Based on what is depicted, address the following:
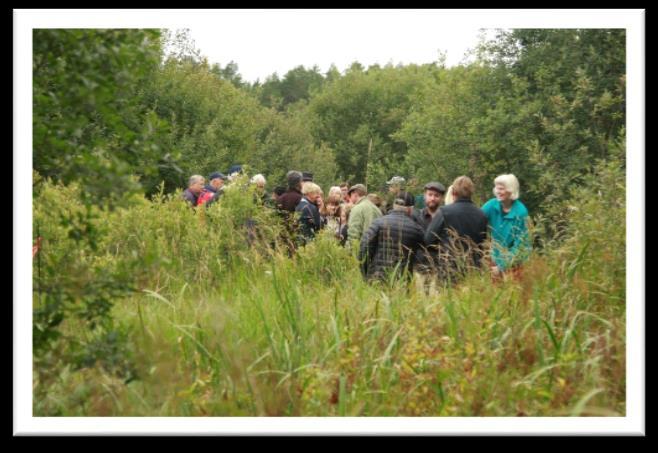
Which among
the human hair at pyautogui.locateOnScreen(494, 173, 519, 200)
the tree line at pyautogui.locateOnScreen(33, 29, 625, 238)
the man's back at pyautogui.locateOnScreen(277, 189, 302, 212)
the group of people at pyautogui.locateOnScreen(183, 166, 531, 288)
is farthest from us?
the man's back at pyautogui.locateOnScreen(277, 189, 302, 212)

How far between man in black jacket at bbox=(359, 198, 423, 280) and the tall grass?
4.60 feet

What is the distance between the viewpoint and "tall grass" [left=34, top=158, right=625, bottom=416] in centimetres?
512

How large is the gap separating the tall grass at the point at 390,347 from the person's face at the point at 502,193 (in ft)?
4.07

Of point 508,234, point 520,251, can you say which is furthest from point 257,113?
point 520,251

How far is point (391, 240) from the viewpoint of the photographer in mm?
8969

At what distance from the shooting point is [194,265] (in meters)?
9.16

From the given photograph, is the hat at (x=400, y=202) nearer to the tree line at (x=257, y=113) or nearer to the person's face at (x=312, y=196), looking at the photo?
the tree line at (x=257, y=113)

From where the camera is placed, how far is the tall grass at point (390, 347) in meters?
5.12

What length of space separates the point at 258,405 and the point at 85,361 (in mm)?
A: 1058

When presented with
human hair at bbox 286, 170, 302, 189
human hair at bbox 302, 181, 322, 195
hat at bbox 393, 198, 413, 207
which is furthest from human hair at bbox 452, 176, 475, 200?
human hair at bbox 286, 170, 302, 189

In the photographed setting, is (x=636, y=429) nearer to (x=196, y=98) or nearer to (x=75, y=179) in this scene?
(x=75, y=179)

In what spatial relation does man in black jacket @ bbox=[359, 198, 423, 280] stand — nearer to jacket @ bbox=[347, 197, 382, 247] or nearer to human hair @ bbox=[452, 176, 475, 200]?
human hair @ bbox=[452, 176, 475, 200]

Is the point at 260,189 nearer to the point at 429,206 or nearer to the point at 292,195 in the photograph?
the point at 292,195

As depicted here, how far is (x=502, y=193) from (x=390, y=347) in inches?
150
